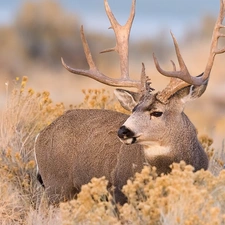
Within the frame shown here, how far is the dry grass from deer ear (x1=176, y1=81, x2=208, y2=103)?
80 cm

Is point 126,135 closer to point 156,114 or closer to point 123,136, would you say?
point 123,136

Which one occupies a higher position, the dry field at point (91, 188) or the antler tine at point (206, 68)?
the antler tine at point (206, 68)

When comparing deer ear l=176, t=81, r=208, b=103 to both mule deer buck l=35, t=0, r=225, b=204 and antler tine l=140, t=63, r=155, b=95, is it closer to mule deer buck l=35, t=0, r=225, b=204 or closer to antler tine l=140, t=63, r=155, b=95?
mule deer buck l=35, t=0, r=225, b=204

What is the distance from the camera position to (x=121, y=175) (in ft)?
25.6

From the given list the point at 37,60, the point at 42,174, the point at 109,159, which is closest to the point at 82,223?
the point at 109,159

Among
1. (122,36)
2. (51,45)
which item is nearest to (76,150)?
(122,36)

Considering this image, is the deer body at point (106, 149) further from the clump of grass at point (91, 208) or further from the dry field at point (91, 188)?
the clump of grass at point (91, 208)

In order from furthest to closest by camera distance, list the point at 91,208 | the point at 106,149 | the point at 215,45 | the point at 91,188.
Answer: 1. the point at 106,149
2. the point at 215,45
3. the point at 91,188
4. the point at 91,208

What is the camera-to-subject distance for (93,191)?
20.1 feet

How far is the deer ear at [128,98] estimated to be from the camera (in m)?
7.93

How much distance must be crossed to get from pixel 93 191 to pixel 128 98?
2.06 meters

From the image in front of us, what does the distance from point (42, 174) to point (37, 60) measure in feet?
115

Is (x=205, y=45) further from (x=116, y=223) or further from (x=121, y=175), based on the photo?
(x=116, y=223)

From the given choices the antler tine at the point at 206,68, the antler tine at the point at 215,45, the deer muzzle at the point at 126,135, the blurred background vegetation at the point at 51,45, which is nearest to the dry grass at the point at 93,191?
the deer muzzle at the point at 126,135
